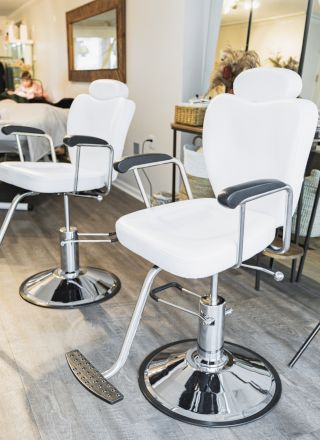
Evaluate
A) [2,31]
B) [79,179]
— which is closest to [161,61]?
[79,179]

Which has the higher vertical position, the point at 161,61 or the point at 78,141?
the point at 161,61

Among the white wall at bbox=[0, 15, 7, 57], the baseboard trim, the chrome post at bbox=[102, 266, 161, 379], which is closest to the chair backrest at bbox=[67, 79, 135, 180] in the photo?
the chrome post at bbox=[102, 266, 161, 379]

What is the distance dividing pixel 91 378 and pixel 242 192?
838 mm

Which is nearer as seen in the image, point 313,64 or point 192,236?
point 192,236

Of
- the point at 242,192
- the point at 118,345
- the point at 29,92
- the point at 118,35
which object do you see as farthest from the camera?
the point at 29,92

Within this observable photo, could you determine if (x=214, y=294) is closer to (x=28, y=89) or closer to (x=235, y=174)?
(x=235, y=174)

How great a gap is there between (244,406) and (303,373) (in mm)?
310

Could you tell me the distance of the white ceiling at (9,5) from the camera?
7.01 meters

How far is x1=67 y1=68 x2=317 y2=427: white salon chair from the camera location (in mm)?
1202

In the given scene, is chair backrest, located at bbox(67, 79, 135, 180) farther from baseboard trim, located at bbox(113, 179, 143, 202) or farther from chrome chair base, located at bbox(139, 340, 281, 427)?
baseboard trim, located at bbox(113, 179, 143, 202)

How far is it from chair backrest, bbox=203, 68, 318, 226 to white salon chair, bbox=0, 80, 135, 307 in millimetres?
513

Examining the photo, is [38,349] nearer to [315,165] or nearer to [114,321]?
[114,321]

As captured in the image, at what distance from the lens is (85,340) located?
171 cm

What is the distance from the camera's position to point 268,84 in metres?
1.43
